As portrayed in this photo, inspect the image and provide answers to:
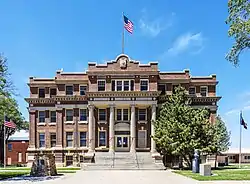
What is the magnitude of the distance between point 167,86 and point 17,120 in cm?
2951

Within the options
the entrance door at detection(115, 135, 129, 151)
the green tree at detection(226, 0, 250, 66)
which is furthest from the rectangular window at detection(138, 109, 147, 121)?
the green tree at detection(226, 0, 250, 66)

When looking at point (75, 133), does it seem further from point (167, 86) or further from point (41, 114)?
point (167, 86)

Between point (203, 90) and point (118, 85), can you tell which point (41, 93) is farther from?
point (203, 90)

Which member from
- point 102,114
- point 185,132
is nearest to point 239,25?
point 185,132

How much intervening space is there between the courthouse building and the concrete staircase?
3.62 feet

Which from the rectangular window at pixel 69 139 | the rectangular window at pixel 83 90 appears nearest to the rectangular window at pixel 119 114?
the rectangular window at pixel 83 90

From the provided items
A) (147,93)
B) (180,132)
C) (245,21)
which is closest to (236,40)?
(245,21)

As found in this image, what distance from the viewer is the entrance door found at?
40.1 meters

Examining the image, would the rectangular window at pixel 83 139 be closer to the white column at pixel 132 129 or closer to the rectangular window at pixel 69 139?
the rectangular window at pixel 69 139

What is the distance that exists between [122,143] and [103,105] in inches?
198

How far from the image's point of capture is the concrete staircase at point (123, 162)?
33.8m

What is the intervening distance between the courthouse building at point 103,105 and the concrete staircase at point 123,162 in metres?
1.10

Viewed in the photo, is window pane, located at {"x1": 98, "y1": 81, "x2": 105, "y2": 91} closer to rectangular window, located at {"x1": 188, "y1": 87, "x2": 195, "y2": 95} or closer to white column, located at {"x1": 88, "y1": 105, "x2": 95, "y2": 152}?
white column, located at {"x1": 88, "y1": 105, "x2": 95, "y2": 152}

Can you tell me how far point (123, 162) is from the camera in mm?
35625
